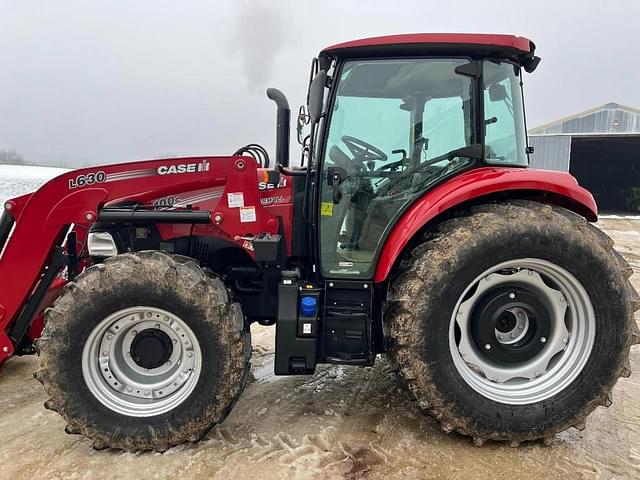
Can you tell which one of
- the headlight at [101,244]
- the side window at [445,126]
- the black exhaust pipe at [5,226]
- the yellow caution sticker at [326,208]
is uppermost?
the side window at [445,126]

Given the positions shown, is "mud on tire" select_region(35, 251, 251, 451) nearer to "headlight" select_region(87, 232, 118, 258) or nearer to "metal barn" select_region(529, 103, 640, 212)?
"headlight" select_region(87, 232, 118, 258)

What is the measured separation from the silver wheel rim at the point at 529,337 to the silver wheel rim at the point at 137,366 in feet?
4.96

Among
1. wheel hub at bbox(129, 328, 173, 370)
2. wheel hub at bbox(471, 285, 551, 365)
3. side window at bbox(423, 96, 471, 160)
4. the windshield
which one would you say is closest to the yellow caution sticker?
the windshield

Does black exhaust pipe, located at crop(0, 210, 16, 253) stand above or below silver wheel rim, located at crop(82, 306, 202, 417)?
above

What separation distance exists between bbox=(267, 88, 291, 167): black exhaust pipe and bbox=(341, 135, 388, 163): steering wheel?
35 centimetres

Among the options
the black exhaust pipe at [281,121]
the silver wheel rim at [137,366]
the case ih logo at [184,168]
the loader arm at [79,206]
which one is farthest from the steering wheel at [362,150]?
the silver wheel rim at [137,366]

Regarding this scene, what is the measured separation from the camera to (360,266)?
287 centimetres

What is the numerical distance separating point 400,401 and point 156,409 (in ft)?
5.04

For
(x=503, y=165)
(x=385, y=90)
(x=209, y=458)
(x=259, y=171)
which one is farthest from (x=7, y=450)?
(x=503, y=165)

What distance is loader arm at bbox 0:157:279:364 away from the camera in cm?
289

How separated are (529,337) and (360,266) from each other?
106cm

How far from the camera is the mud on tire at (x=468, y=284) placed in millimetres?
2553

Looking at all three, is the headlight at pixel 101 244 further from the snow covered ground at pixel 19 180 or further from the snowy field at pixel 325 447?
the snow covered ground at pixel 19 180

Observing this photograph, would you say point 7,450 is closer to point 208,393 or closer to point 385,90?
point 208,393
